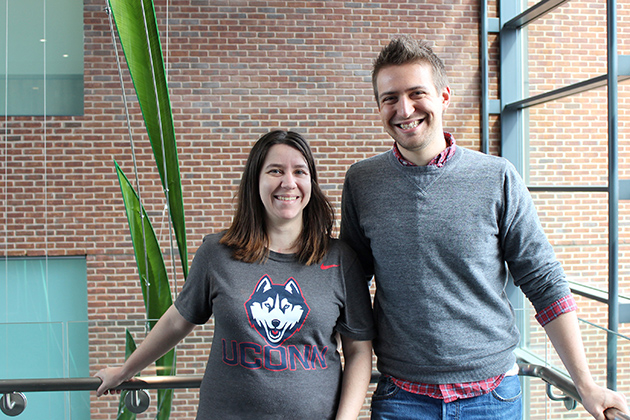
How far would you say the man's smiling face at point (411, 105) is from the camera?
3.90 ft

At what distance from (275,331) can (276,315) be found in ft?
0.11

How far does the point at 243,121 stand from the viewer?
16.2 ft

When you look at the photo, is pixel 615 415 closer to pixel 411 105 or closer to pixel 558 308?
pixel 558 308

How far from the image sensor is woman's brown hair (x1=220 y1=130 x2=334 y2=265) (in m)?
1.20

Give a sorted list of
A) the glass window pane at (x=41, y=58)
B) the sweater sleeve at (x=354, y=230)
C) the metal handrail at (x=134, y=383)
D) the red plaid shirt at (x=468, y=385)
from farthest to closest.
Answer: the glass window pane at (x=41, y=58) < the metal handrail at (x=134, y=383) < the sweater sleeve at (x=354, y=230) < the red plaid shirt at (x=468, y=385)

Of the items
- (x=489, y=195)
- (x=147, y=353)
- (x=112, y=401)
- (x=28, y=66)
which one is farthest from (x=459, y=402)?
(x=28, y=66)

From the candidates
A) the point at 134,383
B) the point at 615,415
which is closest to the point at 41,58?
the point at 134,383

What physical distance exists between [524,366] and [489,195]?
641 millimetres

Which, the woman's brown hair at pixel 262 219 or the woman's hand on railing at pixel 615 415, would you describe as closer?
the woman's hand on railing at pixel 615 415

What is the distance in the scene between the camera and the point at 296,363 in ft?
3.73

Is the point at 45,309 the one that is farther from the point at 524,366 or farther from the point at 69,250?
the point at 524,366

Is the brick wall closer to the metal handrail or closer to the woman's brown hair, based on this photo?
the metal handrail

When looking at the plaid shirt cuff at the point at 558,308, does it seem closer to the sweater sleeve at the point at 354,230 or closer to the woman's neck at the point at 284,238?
the sweater sleeve at the point at 354,230

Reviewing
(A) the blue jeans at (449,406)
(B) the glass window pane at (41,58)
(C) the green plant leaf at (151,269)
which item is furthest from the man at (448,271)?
(B) the glass window pane at (41,58)
